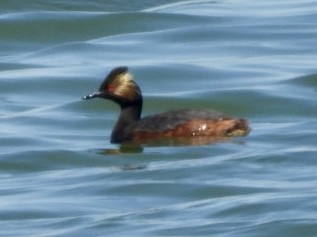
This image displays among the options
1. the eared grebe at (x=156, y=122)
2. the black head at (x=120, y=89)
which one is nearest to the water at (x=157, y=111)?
the eared grebe at (x=156, y=122)

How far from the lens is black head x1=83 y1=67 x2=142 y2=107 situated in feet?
52.3

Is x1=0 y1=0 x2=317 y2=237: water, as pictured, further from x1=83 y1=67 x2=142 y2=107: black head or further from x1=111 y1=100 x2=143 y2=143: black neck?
x1=83 y1=67 x2=142 y2=107: black head

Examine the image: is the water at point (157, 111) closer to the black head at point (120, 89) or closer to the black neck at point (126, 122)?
the black neck at point (126, 122)

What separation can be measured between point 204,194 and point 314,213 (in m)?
1.37

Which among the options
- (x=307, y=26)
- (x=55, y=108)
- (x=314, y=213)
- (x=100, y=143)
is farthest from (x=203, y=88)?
(x=314, y=213)

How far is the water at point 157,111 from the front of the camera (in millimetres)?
12156

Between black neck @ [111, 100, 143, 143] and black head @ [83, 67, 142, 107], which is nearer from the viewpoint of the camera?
black neck @ [111, 100, 143, 143]

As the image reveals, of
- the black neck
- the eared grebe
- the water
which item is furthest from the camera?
the black neck

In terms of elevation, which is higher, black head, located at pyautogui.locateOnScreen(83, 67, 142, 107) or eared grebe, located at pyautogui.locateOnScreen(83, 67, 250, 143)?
black head, located at pyautogui.locateOnScreen(83, 67, 142, 107)

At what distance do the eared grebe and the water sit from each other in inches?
6.6

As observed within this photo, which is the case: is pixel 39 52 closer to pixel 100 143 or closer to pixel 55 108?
pixel 55 108

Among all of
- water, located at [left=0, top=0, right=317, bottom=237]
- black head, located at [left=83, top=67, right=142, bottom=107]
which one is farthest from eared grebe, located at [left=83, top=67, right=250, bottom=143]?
water, located at [left=0, top=0, right=317, bottom=237]

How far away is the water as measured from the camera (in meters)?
12.2

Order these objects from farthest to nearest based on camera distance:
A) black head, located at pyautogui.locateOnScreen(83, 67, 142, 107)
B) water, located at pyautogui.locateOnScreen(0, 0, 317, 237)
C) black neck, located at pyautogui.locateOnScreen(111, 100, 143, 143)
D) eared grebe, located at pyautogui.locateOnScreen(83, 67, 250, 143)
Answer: black head, located at pyautogui.locateOnScreen(83, 67, 142, 107) < black neck, located at pyautogui.locateOnScreen(111, 100, 143, 143) < eared grebe, located at pyautogui.locateOnScreen(83, 67, 250, 143) < water, located at pyautogui.locateOnScreen(0, 0, 317, 237)
